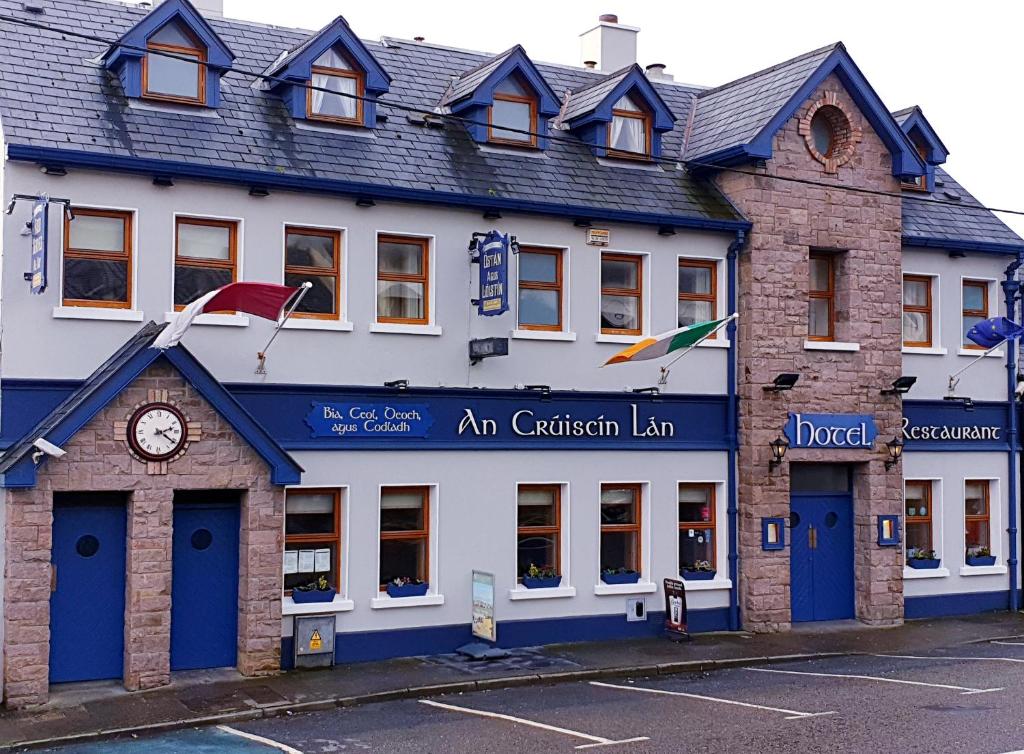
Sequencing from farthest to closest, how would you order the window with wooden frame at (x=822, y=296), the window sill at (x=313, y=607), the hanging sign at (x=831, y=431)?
the window with wooden frame at (x=822, y=296)
the hanging sign at (x=831, y=431)
the window sill at (x=313, y=607)

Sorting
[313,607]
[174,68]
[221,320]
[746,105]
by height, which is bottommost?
[313,607]

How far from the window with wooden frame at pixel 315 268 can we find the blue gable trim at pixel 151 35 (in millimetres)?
2279

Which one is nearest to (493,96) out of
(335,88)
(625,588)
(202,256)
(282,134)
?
(335,88)

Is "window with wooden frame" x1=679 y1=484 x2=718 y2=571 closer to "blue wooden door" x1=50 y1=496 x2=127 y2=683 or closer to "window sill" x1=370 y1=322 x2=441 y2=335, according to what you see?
"window sill" x1=370 y1=322 x2=441 y2=335

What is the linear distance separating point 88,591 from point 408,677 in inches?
164

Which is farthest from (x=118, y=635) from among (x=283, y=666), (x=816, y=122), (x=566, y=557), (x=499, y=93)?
(x=816, y=122)

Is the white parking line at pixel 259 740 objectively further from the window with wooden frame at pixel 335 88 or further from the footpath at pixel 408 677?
the window with wooden frame at pixel 335 88

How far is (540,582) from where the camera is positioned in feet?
64.4

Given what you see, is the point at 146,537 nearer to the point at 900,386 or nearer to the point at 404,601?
the point at 404,601

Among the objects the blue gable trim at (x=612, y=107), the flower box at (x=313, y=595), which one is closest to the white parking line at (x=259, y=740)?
the flower box at (x=313, y=595)

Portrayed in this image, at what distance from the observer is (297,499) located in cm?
1819

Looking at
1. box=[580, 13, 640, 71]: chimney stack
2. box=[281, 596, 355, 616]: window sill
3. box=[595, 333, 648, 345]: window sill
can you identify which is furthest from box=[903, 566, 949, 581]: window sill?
box=[580, 13, 640, 71]: chimney stack

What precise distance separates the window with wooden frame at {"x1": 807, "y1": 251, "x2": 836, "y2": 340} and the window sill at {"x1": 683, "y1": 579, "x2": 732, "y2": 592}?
4.42 meters

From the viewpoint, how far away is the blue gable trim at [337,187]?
53.9 ft
